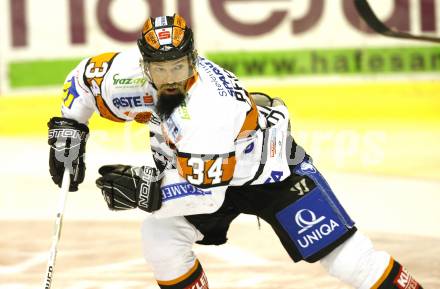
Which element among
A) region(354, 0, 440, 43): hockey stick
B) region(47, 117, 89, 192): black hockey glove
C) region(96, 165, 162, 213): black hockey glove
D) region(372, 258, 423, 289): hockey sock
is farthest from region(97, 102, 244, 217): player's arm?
region(354, 0, 440, 43): hockey stick

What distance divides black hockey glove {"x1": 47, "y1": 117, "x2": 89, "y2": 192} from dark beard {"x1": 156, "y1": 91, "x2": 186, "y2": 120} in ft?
1.81

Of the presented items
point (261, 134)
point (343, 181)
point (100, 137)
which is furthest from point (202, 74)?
point (100, 137)

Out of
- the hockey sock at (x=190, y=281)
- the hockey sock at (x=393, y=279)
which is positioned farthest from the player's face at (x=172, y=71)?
the hockey sock at (x=393, y=279)

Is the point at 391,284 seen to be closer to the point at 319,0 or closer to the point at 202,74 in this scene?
the point at 202,74

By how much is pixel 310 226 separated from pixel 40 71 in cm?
494

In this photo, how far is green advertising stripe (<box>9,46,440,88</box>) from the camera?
8.46 m

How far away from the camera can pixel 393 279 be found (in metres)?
3.85

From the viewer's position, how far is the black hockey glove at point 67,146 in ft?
13.6

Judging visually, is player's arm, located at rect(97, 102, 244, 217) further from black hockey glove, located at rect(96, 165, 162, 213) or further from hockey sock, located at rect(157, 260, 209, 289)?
hockey sock, located at rect(157, 260, 209, 289)

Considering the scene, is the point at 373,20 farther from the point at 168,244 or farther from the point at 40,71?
the point at 168,244

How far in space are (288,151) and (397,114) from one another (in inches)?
179

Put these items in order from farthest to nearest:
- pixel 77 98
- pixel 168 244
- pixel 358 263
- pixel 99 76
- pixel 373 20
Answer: pixel 373 20, pixel 77 98, pixel 99 76, pixel 168 244, pixel 358 263

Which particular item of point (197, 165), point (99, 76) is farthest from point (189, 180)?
point (99, 76)

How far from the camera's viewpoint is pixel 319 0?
850 centimetres
